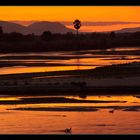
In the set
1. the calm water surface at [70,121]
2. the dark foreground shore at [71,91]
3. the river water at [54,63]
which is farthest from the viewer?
the river water at [54,63]

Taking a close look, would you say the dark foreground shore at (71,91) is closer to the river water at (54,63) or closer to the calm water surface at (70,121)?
the calm water surface at (70,121)

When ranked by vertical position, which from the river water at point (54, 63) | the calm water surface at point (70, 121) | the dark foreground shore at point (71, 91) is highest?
the river water at point (54, 63)

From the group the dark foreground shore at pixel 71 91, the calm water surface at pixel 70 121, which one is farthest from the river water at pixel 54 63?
the calm water surface at pixel 70 121

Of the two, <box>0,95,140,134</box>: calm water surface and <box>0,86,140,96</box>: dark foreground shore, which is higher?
<box>0,86,140,96</box>: dark foreground shore

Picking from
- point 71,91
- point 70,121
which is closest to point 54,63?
point 71,91

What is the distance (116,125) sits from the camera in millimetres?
10609

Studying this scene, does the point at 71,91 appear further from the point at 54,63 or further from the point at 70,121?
the point at 54,63

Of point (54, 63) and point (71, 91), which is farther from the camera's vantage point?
point (54, 63)

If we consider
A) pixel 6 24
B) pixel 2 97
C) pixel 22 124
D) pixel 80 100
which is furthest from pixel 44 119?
pixel 6 24

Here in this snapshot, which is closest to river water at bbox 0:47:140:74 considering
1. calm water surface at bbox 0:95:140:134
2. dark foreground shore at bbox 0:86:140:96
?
dark foreground shore at bbox 0:86:140:96

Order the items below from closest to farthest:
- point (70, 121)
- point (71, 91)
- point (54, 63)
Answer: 1. point (70, 121)
2. point (71, 91)
3. point (54, 63)

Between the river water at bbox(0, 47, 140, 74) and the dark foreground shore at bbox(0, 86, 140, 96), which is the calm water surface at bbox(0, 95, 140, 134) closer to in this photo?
the dark foreground shore at bbox(0, 86, 140, 96)

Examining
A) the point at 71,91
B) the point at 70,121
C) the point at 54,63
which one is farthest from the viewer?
the point at 54,63

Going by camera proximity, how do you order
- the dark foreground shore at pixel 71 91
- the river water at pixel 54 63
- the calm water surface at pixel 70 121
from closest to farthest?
the calm water surface at pixel 70 121, the dark foreground shore at pixel 71 91, the river water at pixel 54 63
